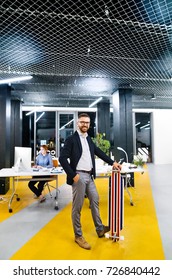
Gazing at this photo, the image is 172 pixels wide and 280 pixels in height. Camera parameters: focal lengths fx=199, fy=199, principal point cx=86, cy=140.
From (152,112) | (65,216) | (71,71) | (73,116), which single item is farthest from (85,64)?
(152,112)

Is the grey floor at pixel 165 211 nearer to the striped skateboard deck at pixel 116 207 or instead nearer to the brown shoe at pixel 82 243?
the striped skateboard deck at pixel 116 207

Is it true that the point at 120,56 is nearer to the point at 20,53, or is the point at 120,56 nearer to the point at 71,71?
the point at 71,71

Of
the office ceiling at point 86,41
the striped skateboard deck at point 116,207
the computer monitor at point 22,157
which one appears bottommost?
the striped skateboard deck at point 116,207

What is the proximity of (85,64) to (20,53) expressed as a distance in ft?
4.44

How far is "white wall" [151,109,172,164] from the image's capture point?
11930 mm

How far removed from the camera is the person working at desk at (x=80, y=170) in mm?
2499

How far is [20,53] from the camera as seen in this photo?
381 centimetres

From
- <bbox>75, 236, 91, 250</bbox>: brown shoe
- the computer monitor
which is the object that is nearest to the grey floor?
<bbox>75, 236, 91, 250</bbox>: brown shoe

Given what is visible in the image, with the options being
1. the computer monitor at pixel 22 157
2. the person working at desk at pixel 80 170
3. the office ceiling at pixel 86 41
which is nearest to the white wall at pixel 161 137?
the office ceiling at pixel 86 41

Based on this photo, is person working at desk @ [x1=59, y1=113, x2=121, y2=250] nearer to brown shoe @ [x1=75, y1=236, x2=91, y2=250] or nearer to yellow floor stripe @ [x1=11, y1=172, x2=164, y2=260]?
brown shoe @ [x1=75, y1=236, x2=91, y2=250]

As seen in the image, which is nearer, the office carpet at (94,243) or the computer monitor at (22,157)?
the office carpet at (94,243)

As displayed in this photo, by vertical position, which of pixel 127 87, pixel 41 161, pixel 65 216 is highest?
pixel 127 87

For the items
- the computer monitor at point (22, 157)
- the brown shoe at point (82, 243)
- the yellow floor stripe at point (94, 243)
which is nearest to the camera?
the yellow floor stripe at point (94, 243)

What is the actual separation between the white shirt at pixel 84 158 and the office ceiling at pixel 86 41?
1.64 meters
